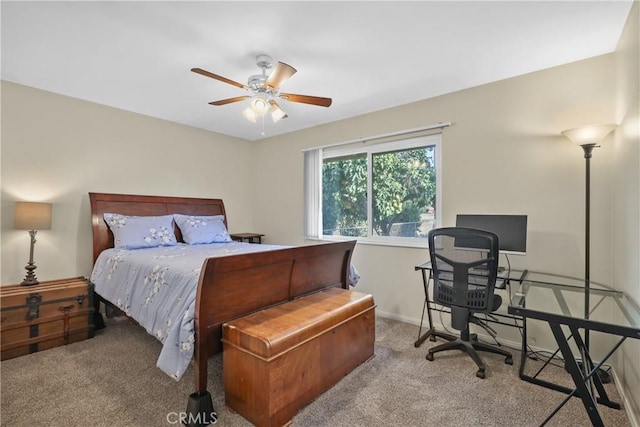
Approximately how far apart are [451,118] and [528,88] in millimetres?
670

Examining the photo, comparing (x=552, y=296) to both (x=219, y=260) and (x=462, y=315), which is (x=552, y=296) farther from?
(x=219, y=260)

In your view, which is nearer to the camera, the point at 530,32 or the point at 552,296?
the point at 552,296

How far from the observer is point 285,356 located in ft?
5.41

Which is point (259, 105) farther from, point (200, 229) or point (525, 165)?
point (525, 165)

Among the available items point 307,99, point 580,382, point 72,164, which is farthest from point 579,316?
point 72,164

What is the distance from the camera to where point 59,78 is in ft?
9.22

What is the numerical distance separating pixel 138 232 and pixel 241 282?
2.03 meters

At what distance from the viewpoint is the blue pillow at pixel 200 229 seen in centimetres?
369

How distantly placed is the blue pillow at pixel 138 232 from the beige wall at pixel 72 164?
0.36m

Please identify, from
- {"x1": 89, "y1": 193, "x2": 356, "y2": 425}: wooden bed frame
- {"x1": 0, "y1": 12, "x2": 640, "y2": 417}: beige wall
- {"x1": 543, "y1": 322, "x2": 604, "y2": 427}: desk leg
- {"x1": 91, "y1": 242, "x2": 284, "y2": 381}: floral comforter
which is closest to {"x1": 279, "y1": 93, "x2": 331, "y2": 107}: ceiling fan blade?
{"x1": 89, "y1": 193, "x2": 356, "y2": 425}: wooden bed frame

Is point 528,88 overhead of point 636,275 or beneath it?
overhead

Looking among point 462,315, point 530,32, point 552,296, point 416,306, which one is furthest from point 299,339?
point 530,32

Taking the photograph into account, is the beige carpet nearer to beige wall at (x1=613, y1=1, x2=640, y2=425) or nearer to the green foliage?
beige wall at (x1=613, y1=1, x2=640, y2=425)

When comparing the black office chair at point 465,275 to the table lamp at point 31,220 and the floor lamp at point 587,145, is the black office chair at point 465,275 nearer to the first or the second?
the floor lamp at point 587,145
